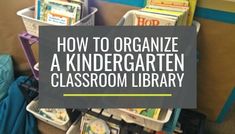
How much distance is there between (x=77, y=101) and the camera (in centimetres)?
76

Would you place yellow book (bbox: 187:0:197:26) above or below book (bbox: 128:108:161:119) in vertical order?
above

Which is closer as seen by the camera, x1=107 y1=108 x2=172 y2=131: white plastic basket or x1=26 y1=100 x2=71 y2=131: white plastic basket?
x1=107 y1=108 x2=172 y2=131: white plastic basket

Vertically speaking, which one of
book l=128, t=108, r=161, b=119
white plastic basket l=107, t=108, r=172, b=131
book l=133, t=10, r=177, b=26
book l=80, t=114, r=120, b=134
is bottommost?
book l=80, t=114, r=120, b=134

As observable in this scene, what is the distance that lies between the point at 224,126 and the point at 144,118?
566 millimetres

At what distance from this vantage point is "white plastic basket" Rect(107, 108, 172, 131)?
828 millimetres

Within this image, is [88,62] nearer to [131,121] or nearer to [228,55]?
[131,121]

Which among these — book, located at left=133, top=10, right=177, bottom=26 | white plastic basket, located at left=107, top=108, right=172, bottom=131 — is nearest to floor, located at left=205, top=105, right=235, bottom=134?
white plastic basket, located at left=107, top=108, right=172, bottom=131

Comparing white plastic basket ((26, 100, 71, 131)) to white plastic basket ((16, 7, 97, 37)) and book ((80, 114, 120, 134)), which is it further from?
white plastic basket ((16, 7, 97, 37))

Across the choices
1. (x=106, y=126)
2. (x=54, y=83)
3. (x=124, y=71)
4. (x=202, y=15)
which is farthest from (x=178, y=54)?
(x=106, y=126)

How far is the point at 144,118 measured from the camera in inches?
33.4

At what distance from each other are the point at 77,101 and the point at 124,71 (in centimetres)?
17

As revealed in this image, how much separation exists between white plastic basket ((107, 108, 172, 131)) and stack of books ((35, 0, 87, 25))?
0.38 m

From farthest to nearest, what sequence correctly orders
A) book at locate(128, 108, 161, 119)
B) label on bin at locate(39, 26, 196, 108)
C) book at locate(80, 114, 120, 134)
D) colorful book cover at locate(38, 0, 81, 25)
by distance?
book at locate(80, 114, 120, 134)
colorful book cover at locate(38, 0, 81, 25)
book at locate(128, 108, 161, 119)
label on bin at locate(39, 26, 196, 108)

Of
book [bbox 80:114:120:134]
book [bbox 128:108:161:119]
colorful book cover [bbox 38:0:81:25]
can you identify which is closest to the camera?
book [bbox 128:108:161:119]
